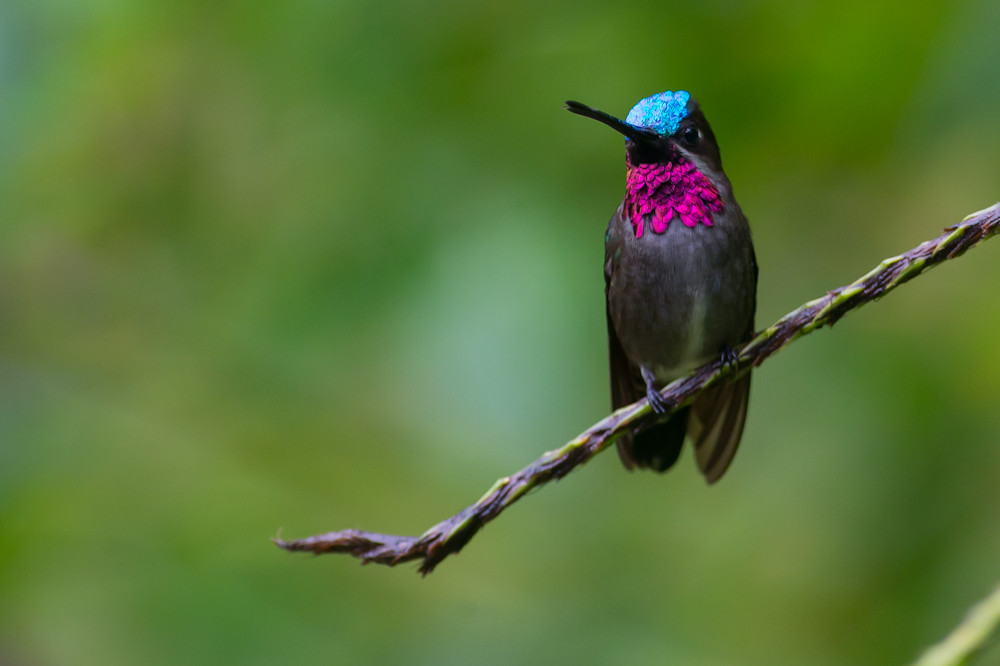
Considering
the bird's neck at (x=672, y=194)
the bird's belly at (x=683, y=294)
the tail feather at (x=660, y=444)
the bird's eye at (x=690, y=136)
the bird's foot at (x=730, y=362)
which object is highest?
the bird's eye at (x=690, y=136)

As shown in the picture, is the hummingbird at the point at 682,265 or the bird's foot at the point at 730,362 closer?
the bird's foot at the point at 730,362

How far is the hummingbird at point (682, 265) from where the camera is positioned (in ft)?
7.25

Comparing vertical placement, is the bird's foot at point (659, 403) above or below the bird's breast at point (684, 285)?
below

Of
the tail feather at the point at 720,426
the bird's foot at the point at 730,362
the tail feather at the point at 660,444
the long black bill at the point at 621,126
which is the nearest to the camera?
the long black bill at the point at 621,126

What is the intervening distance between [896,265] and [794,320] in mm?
185

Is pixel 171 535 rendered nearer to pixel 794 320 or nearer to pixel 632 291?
pixel 632 291

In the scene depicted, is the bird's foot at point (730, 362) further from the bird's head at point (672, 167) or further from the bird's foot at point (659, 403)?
the bird's head at point (672, 167)

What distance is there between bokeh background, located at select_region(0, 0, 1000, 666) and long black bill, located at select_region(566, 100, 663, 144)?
0.44 meters

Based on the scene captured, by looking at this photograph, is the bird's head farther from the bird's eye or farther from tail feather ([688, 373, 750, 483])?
tail feather ([688, 373, 750, 483])

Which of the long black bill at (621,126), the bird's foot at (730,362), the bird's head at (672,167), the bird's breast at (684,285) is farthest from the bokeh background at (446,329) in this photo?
the bird's foot at (730,362)

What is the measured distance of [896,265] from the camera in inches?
56.5

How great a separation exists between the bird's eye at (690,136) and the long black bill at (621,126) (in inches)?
3.6

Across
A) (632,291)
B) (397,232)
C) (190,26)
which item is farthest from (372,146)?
(632,291)

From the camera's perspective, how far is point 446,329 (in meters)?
2.47
